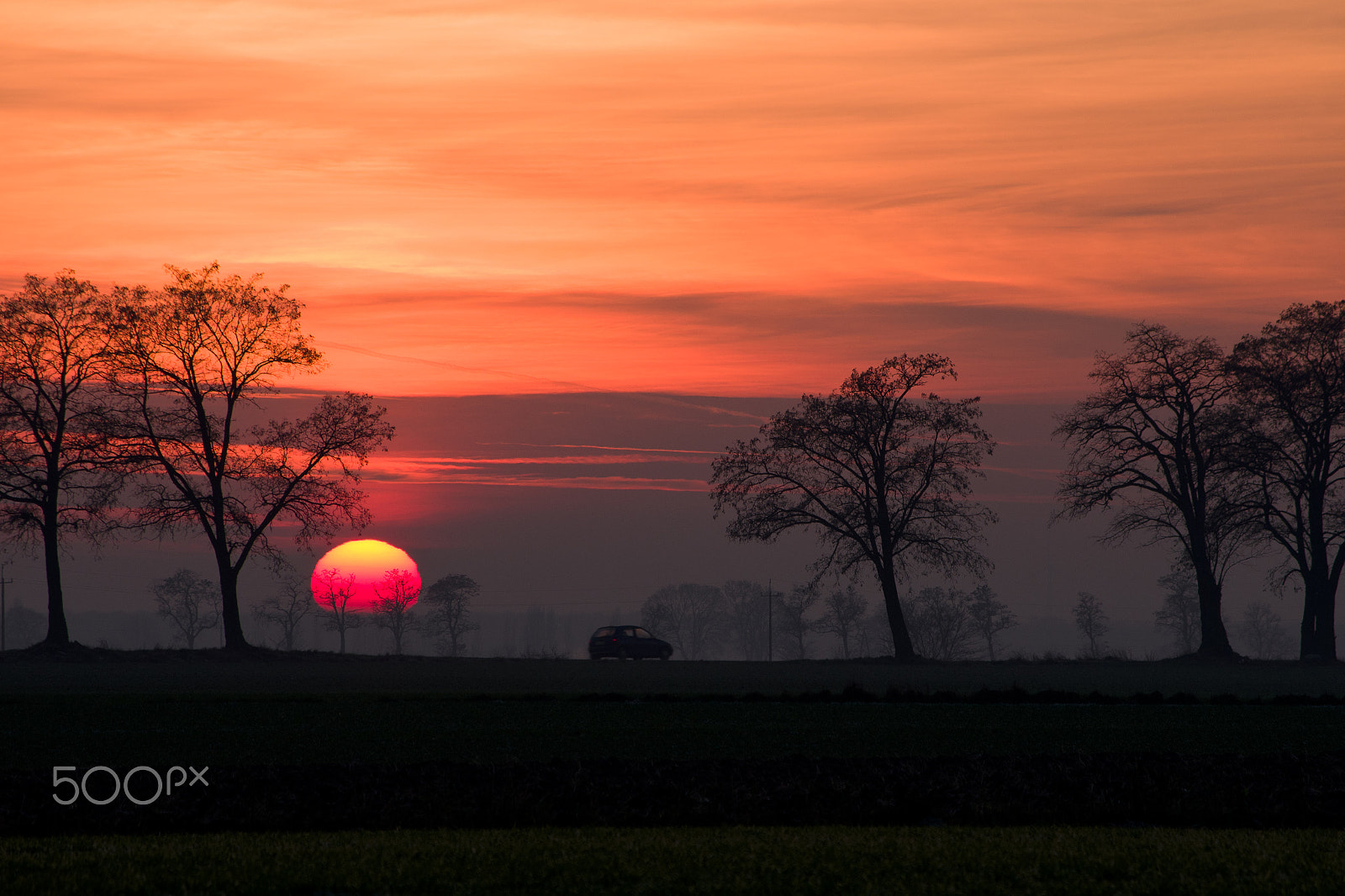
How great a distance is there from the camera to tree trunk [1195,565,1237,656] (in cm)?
5381

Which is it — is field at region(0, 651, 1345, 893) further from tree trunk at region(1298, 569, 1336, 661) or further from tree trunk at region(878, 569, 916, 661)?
tree trunk at region(1298, 569, 1336, 661)

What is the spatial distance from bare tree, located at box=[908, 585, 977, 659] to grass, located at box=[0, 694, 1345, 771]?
118m

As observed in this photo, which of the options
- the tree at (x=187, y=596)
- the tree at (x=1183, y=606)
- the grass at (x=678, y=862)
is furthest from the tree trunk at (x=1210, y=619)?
A: the tree at (x=187, y=596)

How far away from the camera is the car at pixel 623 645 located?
189 feet

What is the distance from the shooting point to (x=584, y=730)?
2017 cm

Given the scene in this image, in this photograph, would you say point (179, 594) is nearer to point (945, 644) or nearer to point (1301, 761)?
point (945, 644)

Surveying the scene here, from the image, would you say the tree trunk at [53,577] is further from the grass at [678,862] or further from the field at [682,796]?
the grass at [678,862]

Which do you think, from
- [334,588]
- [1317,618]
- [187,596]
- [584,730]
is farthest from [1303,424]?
[187,596]

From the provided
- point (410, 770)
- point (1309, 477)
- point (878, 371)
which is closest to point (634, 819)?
point (410, 770)

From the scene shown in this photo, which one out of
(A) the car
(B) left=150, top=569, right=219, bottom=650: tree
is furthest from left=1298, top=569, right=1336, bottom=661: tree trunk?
(B) left=150, top=569, right=219, bottom=650: tree

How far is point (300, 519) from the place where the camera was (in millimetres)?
50219

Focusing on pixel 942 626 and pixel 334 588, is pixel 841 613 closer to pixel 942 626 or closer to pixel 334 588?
pixel 942 626

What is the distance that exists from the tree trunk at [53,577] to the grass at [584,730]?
24418mm

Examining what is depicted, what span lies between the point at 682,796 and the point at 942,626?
140395mm
